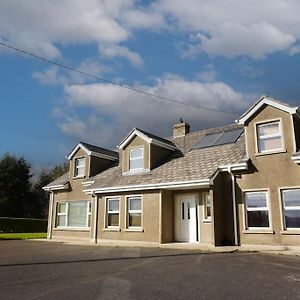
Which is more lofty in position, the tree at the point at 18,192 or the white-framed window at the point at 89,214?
the tree at the point at 18,192

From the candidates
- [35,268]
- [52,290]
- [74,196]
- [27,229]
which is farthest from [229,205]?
[27,229]

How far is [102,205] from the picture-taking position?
23469 mm

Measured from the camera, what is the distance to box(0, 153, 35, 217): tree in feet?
174

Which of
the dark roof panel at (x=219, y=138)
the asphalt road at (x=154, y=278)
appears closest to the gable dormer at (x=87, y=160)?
the dark roof panel at (x=219, y=138)

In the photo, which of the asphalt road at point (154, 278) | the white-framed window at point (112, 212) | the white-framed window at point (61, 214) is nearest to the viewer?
the asphalt road at point (154, 278)

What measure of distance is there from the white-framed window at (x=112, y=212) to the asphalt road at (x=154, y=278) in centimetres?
893

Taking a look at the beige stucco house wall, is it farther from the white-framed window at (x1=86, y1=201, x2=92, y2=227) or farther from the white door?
the white-framed window at (x1=86, y1=201, x2=92, y2=227)

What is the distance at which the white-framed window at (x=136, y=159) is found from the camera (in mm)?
23630

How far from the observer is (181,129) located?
27109mm

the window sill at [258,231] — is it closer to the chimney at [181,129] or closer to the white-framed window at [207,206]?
the white-framed window at [207,206]

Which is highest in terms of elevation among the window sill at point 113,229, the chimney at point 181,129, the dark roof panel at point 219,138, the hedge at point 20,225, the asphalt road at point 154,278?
the chimney at point 181,129

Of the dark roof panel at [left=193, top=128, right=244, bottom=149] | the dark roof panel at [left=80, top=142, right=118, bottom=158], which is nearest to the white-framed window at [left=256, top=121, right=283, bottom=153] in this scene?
the dark roof panel at [left=193, top=128, right=244, bottom=149]

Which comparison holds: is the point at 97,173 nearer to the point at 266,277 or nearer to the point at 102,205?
the point at 102,205

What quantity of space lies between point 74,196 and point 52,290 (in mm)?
19983
